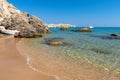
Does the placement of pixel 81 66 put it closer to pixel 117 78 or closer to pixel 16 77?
pixel 117 78

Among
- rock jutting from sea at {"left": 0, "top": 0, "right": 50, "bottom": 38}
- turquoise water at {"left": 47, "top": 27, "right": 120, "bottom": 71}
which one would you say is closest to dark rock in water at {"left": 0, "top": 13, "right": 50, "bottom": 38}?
rock jutting from sea at {"left": 0, "top": 0, "right": 50, "bottom": 38}

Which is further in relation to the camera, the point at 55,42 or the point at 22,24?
the point at 22,24

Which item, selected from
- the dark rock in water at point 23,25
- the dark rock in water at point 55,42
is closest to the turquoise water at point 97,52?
the dark rock in water at point 55,42

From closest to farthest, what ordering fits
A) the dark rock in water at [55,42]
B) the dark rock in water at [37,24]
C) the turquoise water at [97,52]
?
the turquoise water at [97,52]
the dark rock in water at [55,42]
the dark rock in water at [37,24]

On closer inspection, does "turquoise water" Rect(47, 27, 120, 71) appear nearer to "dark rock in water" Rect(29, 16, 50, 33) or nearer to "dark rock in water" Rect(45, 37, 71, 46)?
"dark rock in water" Rect(45, 37, 71, 46)

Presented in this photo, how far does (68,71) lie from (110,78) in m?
2.33

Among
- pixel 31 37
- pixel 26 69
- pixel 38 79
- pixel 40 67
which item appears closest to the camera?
pixel 38 79

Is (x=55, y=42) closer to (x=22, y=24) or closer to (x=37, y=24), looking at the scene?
(x=22, y=24)

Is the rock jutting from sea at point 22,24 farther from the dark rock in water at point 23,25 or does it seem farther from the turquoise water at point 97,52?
the turquoise water at point 97,52

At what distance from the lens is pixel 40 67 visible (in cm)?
1018

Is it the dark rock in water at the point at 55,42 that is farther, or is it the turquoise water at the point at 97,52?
the dark rock in water at the point at 55,42

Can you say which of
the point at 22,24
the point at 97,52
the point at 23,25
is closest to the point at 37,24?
the point at 22,24

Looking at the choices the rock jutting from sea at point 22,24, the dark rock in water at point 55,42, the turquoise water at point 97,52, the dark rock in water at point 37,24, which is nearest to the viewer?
the turquoise water at point 97,52

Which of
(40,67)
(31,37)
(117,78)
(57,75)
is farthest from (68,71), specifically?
(31,37)
